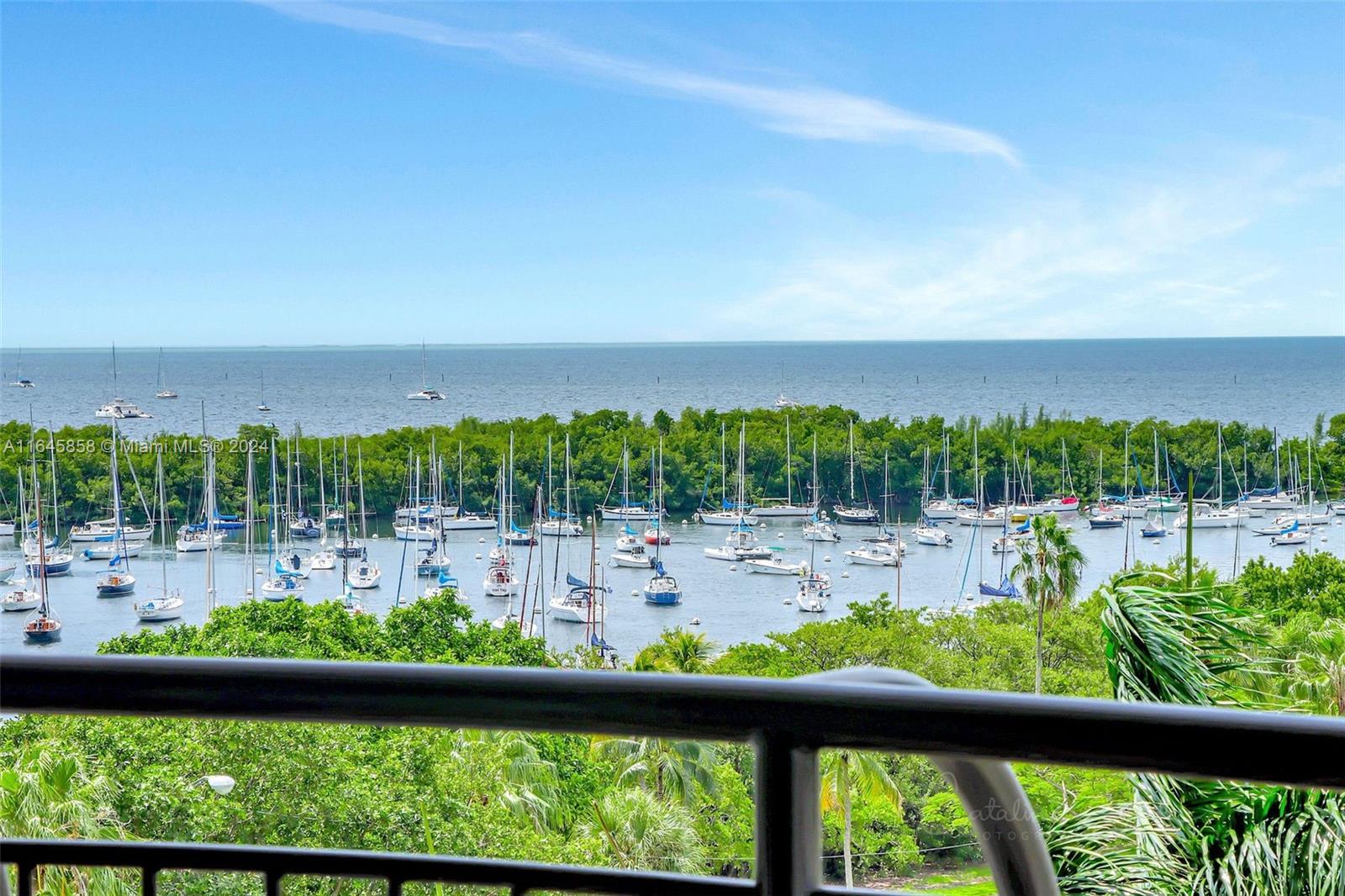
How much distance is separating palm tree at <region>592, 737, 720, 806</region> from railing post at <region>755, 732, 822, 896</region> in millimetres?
12612

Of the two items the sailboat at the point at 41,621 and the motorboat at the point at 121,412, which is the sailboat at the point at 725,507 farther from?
the motorboat at the point at 121,412

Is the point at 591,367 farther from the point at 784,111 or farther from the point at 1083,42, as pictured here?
the point at 1083,42

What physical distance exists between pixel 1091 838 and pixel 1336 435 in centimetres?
3545

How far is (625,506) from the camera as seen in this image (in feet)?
108

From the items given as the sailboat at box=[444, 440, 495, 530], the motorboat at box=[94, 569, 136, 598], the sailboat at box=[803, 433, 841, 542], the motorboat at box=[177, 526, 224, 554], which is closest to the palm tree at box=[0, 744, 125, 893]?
the motorboat at box=[94, 569, 136, 598]

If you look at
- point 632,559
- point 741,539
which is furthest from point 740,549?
point 632,559

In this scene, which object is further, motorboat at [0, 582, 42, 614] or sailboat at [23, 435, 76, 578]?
sailboat at [23, 435, 76, 578]

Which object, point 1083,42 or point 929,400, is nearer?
point 1083,42

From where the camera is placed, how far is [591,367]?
83.1 metres

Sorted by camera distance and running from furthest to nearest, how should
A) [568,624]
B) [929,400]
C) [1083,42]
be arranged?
[929,400], [1083,42], [568,624]

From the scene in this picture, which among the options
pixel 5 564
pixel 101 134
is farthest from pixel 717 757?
pixel 101 134

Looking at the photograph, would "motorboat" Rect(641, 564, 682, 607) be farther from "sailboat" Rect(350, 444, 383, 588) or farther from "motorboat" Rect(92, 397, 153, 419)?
"motorboat" Rect(92, 397, 153, 419)

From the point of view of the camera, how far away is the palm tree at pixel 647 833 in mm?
11523

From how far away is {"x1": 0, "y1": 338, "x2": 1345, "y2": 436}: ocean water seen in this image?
44188 mm
